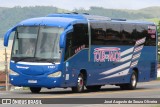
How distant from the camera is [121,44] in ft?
118

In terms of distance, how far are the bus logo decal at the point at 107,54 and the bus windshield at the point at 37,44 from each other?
3116 mm

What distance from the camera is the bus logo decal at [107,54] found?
112ft

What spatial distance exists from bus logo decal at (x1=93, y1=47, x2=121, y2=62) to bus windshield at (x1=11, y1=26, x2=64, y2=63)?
3116 mm

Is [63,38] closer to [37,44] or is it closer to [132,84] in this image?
[37,44]

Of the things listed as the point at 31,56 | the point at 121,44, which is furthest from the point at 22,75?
the point at 121,44

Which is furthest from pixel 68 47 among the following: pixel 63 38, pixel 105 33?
pixel 105 33

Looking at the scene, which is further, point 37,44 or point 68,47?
point 68,47

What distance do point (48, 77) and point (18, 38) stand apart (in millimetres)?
2009

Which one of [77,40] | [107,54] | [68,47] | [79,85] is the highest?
[77,40]

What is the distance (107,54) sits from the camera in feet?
115

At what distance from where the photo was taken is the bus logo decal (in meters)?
34.0

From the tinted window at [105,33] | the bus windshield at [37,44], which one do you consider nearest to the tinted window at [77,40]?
the bus windshield at [37,44]

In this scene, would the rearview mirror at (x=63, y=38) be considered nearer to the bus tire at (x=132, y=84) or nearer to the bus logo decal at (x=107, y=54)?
the bus logo decal at (x=107, y=54)

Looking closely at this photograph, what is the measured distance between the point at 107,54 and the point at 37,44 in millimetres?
4771
